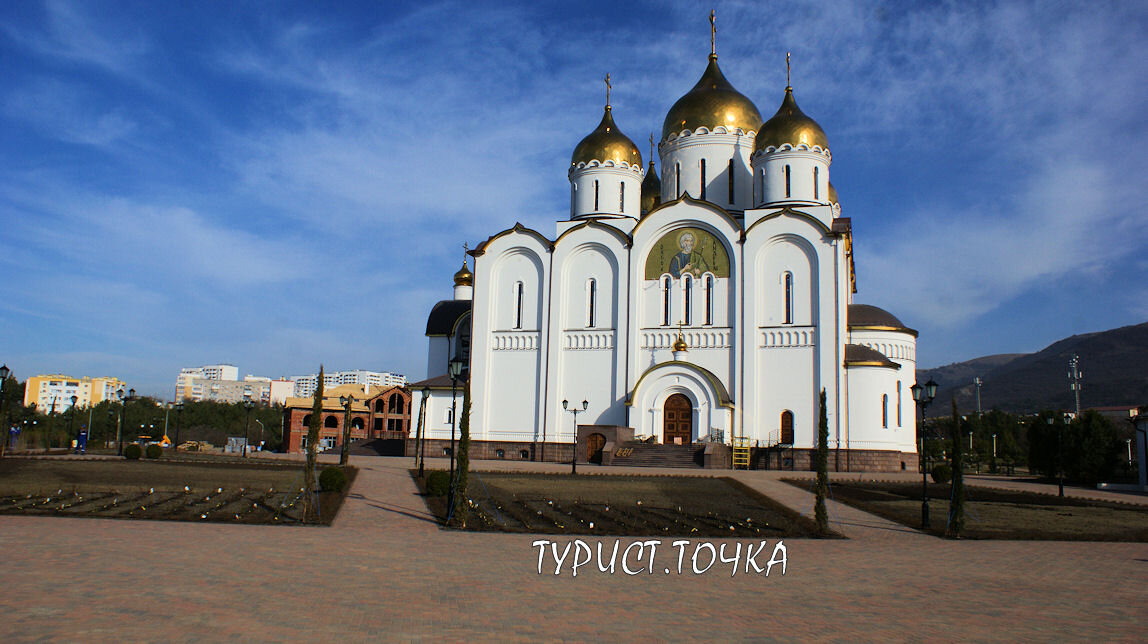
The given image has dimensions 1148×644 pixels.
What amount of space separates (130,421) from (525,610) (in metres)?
71.8

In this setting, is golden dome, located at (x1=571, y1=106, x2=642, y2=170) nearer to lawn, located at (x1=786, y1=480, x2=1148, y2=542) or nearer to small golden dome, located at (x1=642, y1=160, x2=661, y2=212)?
small golden dome, located at (x1=642, y1=160, x2=661, y2=212)

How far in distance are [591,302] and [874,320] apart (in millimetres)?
12077

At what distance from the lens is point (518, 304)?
120ft

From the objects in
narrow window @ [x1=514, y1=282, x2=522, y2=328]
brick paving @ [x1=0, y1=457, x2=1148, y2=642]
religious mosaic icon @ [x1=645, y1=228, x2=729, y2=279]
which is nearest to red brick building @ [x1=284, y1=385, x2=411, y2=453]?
narrow window @ [x1=514, y1=282, x2=522, y2=328]

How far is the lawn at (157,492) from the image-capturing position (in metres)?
13.6

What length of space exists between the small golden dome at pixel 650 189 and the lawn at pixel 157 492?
82.9 ft

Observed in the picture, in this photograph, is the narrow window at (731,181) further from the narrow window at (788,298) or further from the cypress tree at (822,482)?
the cypress tree at (822,482)

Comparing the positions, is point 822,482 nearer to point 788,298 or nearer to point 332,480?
point 332,480

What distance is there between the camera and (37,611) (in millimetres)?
6582

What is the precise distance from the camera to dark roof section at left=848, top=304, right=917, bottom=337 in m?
34.8

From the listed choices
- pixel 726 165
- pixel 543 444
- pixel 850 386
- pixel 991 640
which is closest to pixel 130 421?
pixel 543 444

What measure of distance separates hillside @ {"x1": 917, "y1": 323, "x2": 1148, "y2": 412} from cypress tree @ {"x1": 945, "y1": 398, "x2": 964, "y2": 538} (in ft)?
504

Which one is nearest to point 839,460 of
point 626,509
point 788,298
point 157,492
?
point 788,298

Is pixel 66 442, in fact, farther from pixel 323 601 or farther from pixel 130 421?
pixel 323 601
